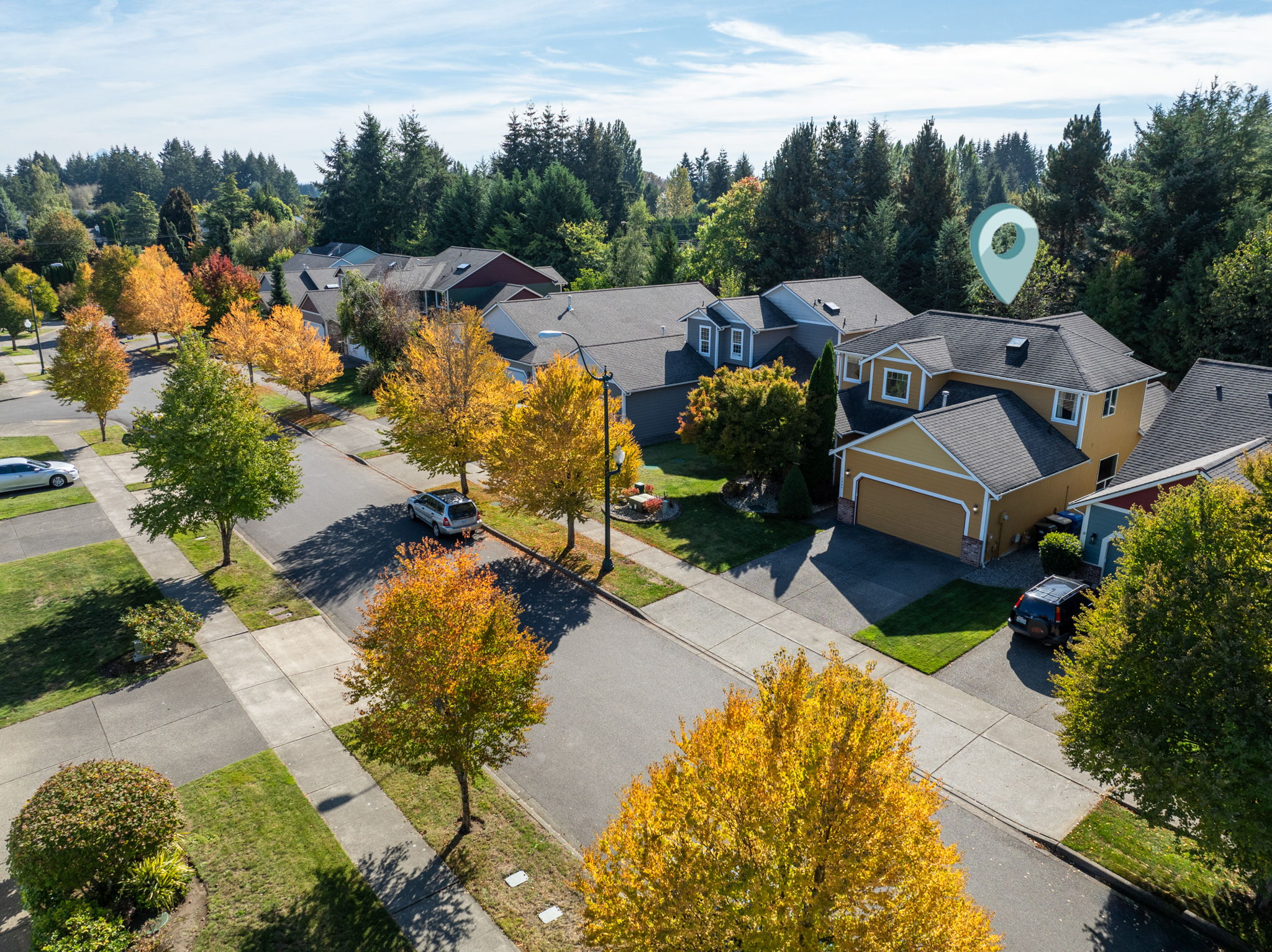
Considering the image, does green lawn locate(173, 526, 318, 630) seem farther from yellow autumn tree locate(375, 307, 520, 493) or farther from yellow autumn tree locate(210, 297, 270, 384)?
yellow autumn tree locate(210, 297, 270, 384)

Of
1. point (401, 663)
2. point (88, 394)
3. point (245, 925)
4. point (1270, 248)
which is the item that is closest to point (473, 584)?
point (401, 663)

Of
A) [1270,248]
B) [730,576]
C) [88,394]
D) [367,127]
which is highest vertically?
[367,127]

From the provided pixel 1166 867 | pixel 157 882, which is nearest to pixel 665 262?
pixel 1166 867

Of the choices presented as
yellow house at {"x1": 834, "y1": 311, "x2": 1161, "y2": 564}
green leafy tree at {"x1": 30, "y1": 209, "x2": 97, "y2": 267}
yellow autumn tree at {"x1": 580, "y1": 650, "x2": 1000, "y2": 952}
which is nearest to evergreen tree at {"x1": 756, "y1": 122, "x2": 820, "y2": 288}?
yellow house at {"x1": 834, "y1": 311, "x2": 1161, "y2": 564}

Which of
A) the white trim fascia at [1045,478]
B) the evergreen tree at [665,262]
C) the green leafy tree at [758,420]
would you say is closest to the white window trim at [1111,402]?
the white trim fascia at [1045,478]

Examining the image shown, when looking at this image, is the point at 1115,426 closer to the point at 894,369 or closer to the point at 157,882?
the point at 894,369

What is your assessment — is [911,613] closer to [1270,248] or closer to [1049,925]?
[1049,925]

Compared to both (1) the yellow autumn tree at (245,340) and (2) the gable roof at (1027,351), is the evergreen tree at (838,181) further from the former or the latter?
(1) the yellow autumn tree at (245,340)
